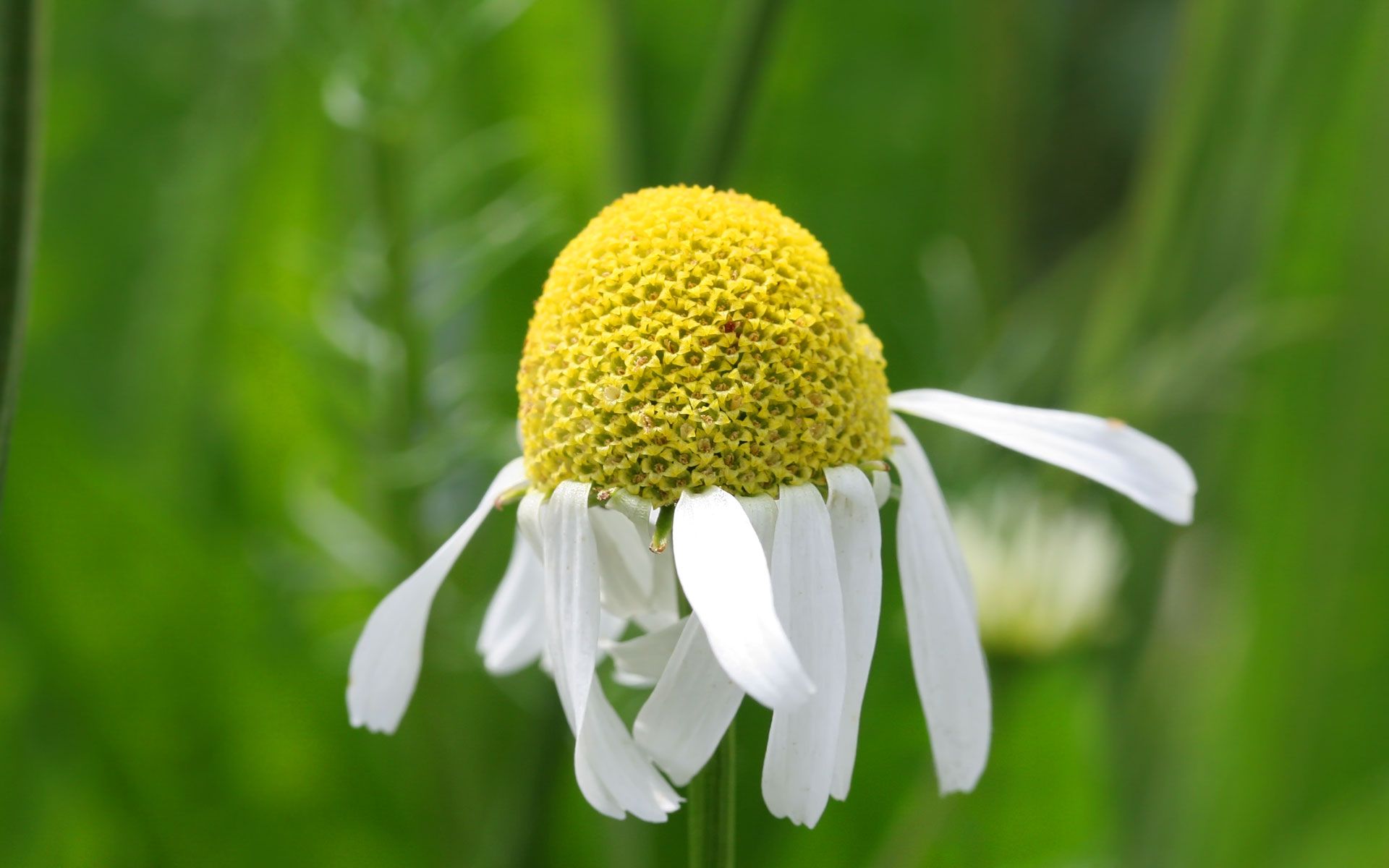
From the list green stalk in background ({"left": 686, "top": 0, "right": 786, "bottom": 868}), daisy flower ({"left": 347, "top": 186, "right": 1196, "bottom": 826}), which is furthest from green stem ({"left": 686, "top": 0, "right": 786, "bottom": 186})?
daisy flower ({"left": 347, "top": 186, "right": 1196, "bottom": 826})

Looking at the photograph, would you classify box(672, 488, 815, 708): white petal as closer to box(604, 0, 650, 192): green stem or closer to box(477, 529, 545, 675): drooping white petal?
box(477, 529, 545, 675): drooping white petal

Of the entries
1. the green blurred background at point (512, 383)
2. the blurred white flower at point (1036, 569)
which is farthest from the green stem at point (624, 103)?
the blurred white flower at point (1036, 569)

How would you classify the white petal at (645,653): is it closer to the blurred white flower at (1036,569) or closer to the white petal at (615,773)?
the white petal at (615,773)

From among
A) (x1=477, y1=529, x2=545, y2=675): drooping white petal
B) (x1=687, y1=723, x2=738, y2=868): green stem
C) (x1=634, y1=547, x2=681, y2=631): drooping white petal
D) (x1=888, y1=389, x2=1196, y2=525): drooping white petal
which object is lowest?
(x1=687, y1=723, x2=738, y2=868): green stem

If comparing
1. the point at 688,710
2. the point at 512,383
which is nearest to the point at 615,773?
the point at 688,710

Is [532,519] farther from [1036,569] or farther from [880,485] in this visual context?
[1036,569]

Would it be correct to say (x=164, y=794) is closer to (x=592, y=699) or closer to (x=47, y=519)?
(x=47, y=519)
